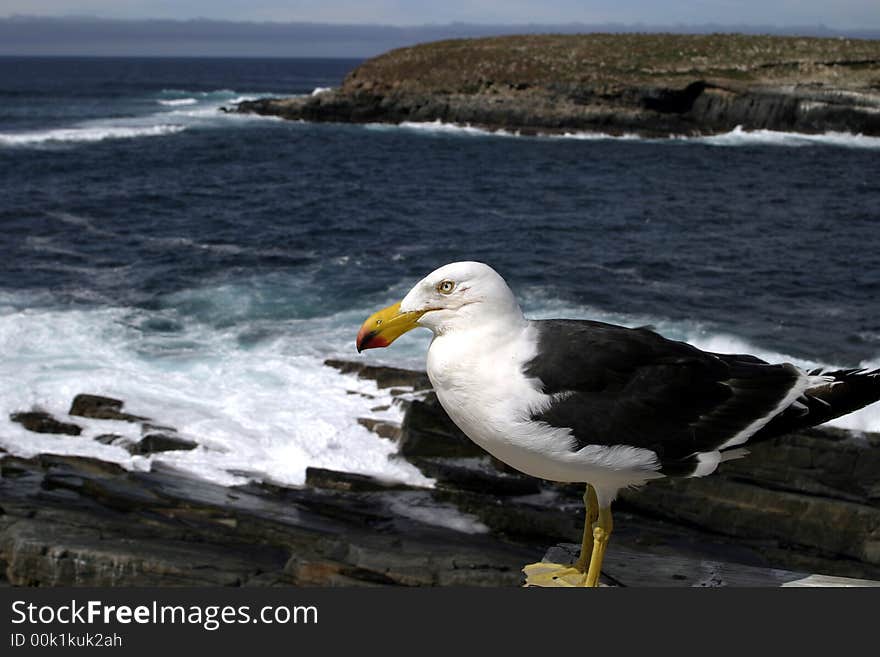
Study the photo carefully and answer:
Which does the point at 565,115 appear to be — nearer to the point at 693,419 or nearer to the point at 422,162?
the point at 422,162

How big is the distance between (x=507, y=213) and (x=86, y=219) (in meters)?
12.7

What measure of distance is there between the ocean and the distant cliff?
11.5 meters

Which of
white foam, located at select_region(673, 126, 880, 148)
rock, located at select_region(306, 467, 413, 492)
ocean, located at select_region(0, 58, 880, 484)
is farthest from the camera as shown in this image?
white foam, located at select_region(673, 126, 880, 148)

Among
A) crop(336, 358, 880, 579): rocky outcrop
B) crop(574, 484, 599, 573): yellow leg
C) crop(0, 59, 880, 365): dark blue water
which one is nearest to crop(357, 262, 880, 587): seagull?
crop(574, 484, 599, 573): yellow leg

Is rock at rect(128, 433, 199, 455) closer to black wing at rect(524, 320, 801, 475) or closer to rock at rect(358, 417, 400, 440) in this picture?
rock at rect(358, 417, 400, 440)

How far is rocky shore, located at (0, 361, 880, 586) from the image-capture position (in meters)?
7.18

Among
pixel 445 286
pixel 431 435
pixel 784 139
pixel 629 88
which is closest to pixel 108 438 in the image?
pixel 431 435

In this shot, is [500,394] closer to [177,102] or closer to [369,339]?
[369,339]

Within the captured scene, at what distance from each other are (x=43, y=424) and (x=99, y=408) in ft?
2.21

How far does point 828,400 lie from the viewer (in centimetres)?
490

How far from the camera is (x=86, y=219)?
89.9ft

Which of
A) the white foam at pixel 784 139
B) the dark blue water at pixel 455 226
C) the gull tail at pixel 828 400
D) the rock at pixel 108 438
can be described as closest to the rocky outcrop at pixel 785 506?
the gull tail at pixel 828 400

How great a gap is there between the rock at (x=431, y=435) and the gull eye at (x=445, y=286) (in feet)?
17.9

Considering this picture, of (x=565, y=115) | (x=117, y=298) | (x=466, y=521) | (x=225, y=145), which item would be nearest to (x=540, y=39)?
(x=565, y=115)
